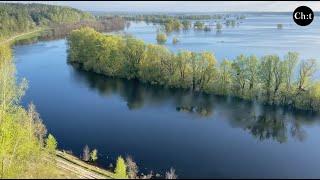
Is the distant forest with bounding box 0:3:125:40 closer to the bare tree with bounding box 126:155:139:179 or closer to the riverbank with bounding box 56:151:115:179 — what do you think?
the riverbank with bounding box 56:151:115:179

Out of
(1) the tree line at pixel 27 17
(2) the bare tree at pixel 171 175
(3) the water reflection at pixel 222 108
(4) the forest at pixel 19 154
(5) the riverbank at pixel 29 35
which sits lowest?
(3) the water reflection at pixel 222 108

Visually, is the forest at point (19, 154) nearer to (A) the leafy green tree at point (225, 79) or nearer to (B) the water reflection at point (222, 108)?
(B) the water reflection at point (222, 108)

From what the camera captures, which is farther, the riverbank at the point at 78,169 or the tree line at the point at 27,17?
the tree line at the point at 27,17

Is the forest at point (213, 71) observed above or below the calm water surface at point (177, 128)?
above

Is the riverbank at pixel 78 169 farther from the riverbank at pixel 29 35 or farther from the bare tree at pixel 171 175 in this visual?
the riverbank at pixel 29 35

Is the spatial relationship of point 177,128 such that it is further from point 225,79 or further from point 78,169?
point 225,79

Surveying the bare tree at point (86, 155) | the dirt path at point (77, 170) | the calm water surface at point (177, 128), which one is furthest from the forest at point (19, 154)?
the calm water surface at point (177, 128)

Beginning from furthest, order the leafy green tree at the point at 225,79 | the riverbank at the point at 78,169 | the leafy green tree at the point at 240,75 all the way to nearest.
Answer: the leafy green tree at the point at 225,79
the leafy green tree at the point at 240,75
the riverbank at the point at 78,169

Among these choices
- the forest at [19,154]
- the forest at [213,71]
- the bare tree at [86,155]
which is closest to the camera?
the forest at [19,154]
